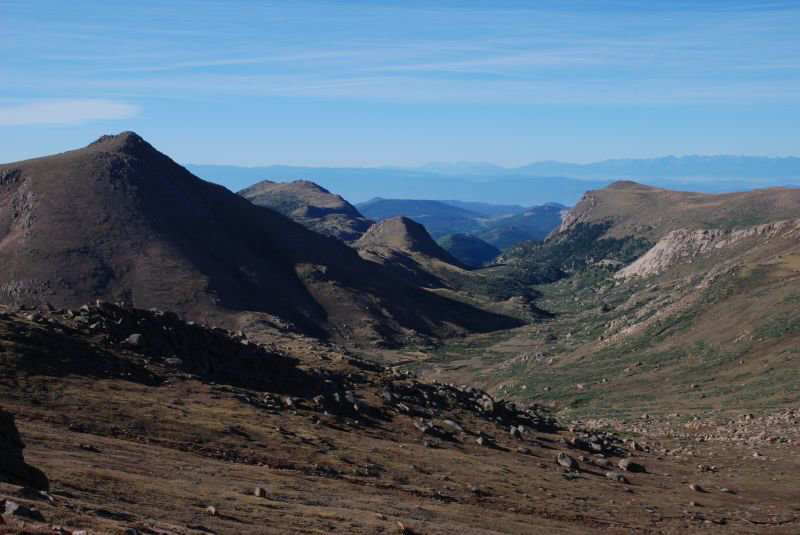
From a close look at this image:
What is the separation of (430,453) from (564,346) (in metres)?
95.6

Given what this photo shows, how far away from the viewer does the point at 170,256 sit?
523ft

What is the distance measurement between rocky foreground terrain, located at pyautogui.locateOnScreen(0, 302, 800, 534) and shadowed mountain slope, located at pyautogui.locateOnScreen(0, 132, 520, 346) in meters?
83.4

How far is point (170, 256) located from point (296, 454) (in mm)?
121622

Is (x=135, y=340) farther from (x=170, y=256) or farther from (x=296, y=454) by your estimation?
(x=170, y=256)

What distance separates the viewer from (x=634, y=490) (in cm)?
5153

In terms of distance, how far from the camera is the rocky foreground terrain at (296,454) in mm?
31172

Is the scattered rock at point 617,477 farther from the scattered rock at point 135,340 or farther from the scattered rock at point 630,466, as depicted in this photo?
the scattered rock at point 135,340

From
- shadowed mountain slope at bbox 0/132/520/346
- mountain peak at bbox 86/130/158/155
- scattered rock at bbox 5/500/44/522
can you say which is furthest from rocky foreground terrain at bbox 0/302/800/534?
mountain peak at bbox 86/130/158/155

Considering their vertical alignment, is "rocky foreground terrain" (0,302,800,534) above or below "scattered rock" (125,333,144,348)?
below

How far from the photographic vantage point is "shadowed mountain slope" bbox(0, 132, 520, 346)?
148 meters

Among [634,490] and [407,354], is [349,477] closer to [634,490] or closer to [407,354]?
[634,490]

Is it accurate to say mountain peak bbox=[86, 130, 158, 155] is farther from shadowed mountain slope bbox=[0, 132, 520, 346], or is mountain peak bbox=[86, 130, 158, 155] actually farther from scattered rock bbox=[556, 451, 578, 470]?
scattered rock bbox=[556, 451, 578, 470]

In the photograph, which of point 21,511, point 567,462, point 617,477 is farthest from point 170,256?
point 21,511

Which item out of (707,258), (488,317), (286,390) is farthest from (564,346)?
(286,390)
